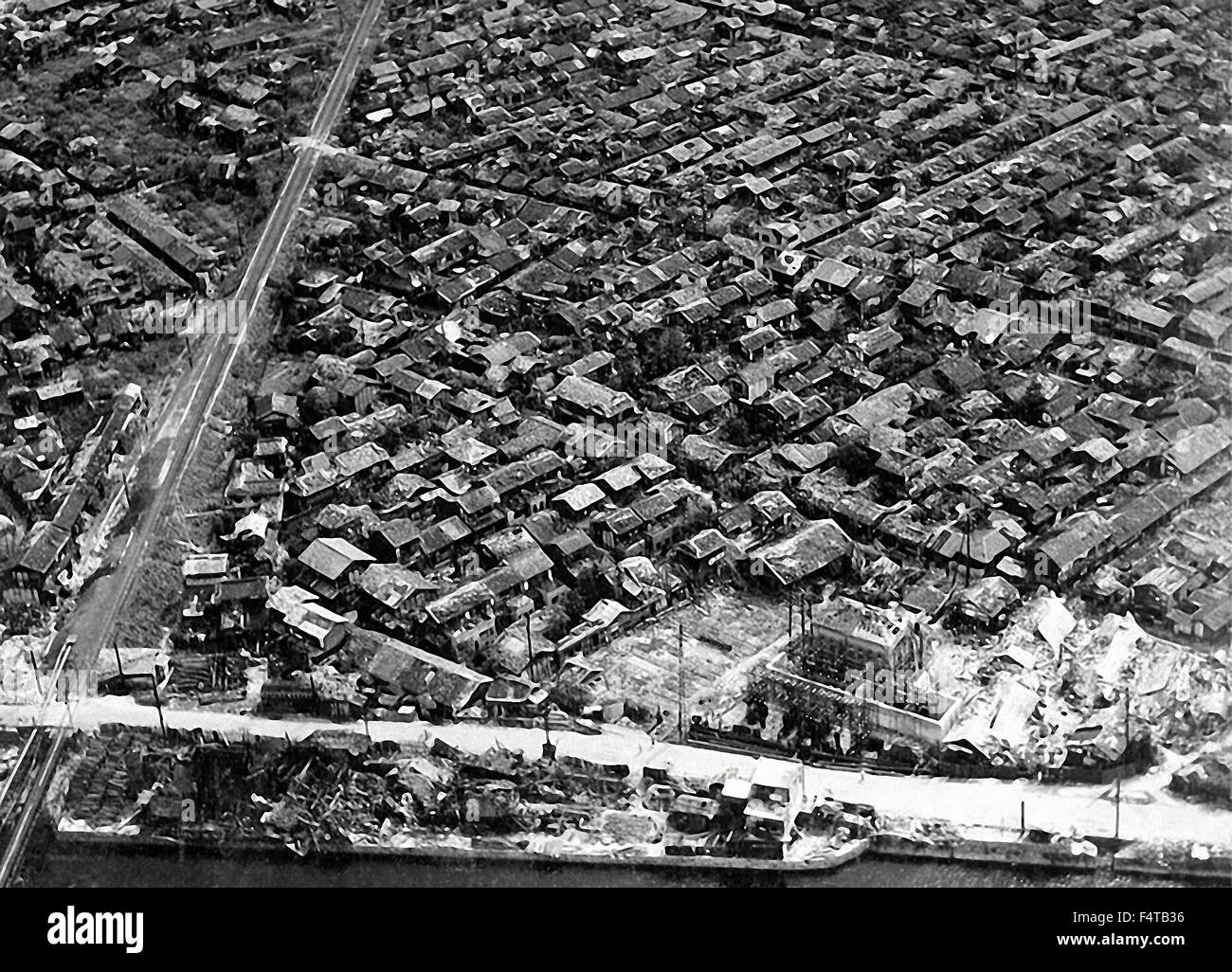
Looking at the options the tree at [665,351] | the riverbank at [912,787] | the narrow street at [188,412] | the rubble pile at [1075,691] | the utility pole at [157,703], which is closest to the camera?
the riverbank at [912,787]

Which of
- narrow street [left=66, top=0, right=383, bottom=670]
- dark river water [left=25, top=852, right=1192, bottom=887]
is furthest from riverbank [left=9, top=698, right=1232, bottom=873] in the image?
narrow street [left=66, top=0, right=383, bottom=670]

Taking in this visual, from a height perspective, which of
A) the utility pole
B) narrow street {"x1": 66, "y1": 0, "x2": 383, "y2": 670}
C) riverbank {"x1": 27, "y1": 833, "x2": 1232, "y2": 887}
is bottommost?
riverbank {"x1": 27, "y1": 833, "x2": 1232, "y2": 887}

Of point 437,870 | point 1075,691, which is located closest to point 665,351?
point 1075,691

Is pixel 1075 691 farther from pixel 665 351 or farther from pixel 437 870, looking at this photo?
pixel 665 351

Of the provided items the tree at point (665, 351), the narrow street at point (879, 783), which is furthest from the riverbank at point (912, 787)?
the tree at point (665, 351)

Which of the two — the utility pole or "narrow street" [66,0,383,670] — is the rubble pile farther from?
"narrow street" [66,0,383,670]

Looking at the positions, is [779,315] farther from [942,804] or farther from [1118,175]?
[942,804]

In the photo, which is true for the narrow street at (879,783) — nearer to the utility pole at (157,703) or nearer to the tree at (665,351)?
the utility pole at (157,703)
